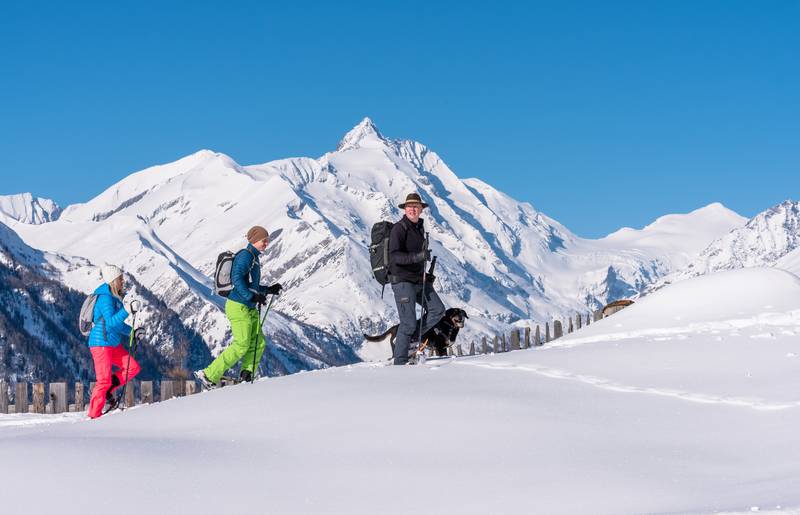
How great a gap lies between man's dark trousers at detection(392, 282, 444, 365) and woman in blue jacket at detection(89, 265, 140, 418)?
120 inches

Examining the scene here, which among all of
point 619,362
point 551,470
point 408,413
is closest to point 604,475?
point 551,470

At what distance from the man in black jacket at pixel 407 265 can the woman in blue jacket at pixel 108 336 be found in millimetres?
3051

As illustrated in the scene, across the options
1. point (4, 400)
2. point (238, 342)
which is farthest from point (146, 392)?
point (238, 342)

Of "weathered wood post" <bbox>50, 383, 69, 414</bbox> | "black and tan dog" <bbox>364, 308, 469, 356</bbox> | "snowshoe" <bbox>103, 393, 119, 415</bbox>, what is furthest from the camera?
"weathered wood post" <bbox>50, 383, 69, 414</bbox>

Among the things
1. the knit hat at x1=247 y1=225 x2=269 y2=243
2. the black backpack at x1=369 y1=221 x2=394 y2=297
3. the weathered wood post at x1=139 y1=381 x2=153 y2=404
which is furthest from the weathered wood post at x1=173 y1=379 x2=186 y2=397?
the black backpack at x1=369 y1=221 x2=394 y2=297

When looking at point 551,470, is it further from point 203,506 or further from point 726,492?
point 203,506

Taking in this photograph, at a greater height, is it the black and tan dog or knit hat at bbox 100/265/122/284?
knit hat at bbox 100/265/122/284

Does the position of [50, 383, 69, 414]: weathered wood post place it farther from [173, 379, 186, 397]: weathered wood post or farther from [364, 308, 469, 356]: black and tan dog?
[364, 308, 469, 356]: black and tan dog

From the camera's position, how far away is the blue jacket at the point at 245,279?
38.8ft

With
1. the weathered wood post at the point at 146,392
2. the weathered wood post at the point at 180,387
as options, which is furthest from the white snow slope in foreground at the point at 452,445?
the weathered wood post at the point at 146,392

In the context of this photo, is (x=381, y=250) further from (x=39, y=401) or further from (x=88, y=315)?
(x=39, y=401)

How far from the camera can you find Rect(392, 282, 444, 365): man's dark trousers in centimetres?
1207

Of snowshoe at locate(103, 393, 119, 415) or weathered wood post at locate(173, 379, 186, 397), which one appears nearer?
snowshoe at locate(103, 393, 119, 415)

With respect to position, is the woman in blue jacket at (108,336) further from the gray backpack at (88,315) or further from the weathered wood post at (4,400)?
the weathered wood post at (4,400)
